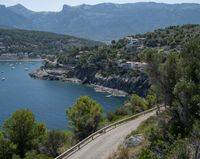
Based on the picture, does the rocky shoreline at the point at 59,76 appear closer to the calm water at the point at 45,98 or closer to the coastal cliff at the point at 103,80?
the coastal cliff at the point at 103,80

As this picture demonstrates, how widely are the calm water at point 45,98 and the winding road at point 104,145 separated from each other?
55861mm

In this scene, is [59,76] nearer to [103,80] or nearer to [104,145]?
[103,80]

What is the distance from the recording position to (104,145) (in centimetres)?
2897

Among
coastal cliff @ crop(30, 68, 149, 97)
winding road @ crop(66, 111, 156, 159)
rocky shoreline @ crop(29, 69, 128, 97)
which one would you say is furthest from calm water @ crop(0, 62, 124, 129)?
winding road @ crop(66, 111, 156, 159)

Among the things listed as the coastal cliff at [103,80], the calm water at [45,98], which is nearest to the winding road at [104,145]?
the calm water at [45,98]

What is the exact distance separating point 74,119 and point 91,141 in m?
8.35

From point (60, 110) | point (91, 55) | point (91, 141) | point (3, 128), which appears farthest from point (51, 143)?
point (91, 55)

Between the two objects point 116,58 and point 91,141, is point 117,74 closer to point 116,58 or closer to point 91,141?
point 116,58

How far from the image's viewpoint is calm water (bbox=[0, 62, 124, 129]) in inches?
3964

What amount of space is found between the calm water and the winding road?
183 feet

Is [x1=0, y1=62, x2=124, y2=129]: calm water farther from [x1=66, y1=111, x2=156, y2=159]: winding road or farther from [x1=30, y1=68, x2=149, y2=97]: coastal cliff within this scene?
[x1=66, y1=111, x2=156, y2=159]: winding road

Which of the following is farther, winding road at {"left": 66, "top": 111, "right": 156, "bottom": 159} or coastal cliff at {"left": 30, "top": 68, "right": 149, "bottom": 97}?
coastal cliff at {"left": 30, "top": 68, "right": 149, "bottom": 97}

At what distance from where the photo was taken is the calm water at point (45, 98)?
101 meters

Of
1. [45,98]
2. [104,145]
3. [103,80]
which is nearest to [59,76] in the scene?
[103,80]
